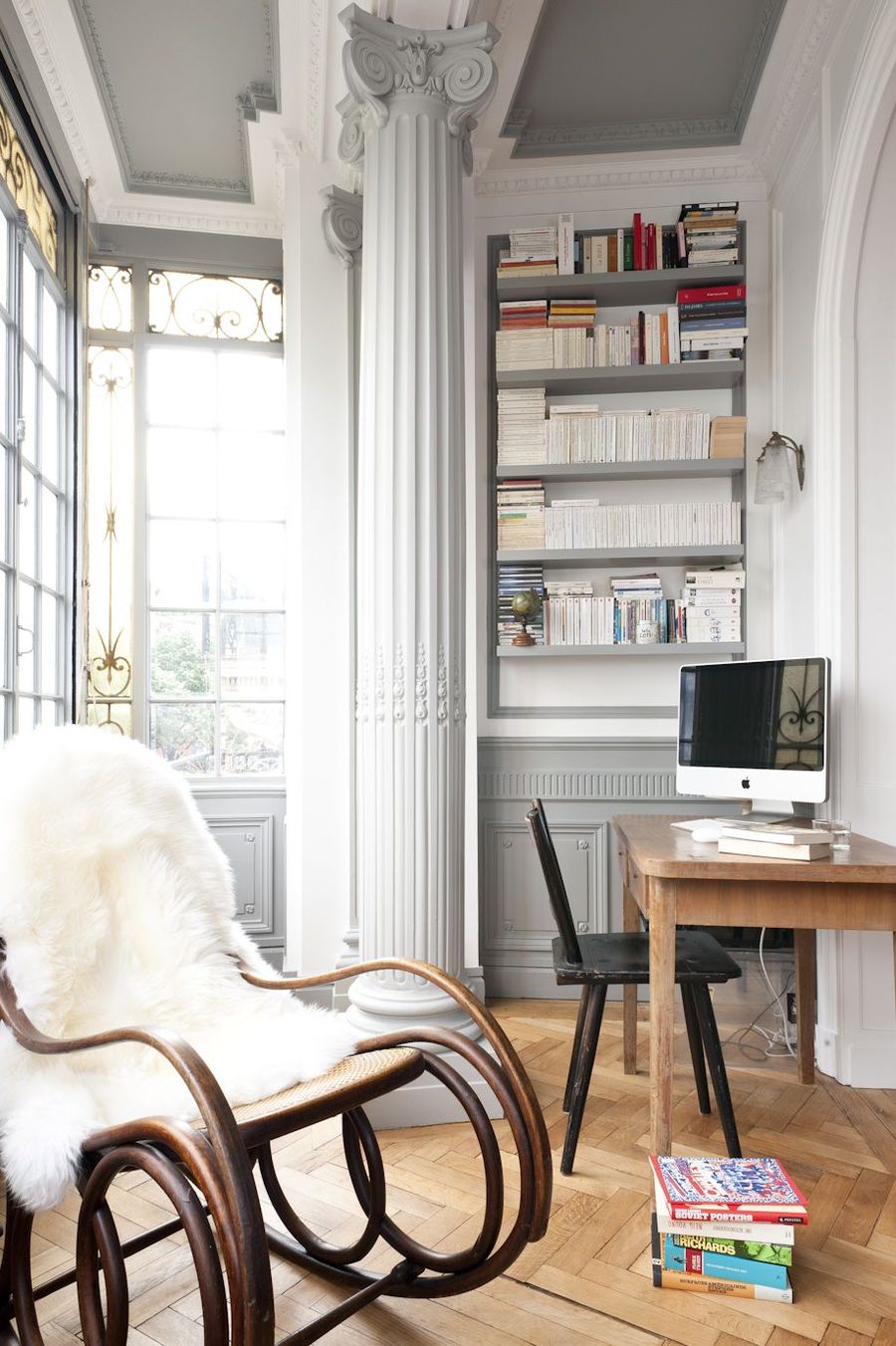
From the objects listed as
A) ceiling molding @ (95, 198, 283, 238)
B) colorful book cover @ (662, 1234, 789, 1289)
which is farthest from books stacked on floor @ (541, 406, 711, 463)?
colorful book cover @ (662, 1234, 789, 1289)

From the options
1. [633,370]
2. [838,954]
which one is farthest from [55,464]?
[838,954]

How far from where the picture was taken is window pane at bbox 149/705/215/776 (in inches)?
147

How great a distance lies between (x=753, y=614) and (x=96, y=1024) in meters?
2.63

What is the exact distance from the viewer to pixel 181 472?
3.82 metres

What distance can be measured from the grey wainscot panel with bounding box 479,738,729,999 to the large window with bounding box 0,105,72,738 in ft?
5.14

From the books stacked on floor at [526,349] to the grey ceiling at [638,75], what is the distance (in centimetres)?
67

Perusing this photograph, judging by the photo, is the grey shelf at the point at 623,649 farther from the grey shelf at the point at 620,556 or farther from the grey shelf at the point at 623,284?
the grey shelf at the point at 623,284

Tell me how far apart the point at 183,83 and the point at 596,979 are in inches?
122

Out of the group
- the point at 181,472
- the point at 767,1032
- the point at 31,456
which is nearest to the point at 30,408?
the point at 31,456

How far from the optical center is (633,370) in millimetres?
3389

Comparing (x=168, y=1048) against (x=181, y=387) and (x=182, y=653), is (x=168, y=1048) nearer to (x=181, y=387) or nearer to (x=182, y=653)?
(x=182, y=653)

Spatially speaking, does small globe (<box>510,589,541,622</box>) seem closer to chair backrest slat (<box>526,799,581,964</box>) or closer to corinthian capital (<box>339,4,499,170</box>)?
chair backrest slat (<box>526,799,581,964</box>)

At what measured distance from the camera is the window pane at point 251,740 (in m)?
3.78

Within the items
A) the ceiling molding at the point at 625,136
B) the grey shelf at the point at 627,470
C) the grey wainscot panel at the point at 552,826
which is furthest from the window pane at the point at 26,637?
the ceiling molding at the point at 625,136
